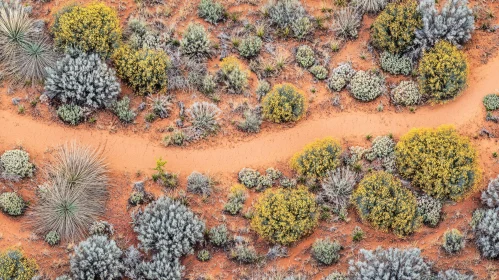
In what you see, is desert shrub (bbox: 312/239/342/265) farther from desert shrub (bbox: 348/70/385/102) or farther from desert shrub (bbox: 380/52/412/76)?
desert shrub (bbox: 380/52/412/76)

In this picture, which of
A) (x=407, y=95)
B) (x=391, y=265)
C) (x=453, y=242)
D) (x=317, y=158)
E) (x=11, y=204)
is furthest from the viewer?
(x=407, y=95)

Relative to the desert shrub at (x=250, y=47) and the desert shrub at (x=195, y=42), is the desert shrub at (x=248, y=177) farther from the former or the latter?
the desert shrub at (x=195, y=42)

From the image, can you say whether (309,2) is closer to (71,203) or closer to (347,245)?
(347,245)

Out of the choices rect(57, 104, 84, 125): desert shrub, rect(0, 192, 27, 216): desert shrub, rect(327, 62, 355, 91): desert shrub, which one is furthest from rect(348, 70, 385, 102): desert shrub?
rect(0, 192, 27, 216): desert shrub

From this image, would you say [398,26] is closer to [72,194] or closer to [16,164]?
[72,194]

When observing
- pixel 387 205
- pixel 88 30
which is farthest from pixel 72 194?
pixel 387 205

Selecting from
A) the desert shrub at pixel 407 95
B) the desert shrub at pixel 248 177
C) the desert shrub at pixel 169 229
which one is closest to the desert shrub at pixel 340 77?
the desert shrub at pixel 407 95
